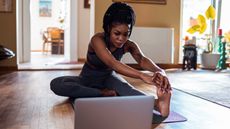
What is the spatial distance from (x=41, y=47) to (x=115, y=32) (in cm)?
978

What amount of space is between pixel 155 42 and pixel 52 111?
314 cm

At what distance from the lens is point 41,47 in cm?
1093

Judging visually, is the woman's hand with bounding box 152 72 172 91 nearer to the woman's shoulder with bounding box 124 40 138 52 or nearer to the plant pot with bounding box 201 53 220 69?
the woman's shoulder with bounding box 124 40 138 52

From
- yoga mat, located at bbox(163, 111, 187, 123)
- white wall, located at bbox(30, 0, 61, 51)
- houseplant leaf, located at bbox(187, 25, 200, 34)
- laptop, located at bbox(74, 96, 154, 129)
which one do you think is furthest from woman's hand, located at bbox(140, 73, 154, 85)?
white wall, located at bbox(30, 0, 61, 51)

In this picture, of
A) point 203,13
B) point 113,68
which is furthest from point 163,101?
point 203,13

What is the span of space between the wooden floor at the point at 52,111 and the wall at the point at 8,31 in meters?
1.71

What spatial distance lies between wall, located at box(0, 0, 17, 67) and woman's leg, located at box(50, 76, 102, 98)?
2358 millimetres

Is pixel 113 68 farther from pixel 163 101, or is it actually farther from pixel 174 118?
pixel 174 118

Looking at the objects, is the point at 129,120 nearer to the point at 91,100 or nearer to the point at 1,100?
the point at 91,100

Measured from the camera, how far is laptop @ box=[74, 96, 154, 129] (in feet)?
2.72

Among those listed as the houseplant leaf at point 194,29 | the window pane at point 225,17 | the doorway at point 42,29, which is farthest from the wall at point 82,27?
the window pane at point 225,17

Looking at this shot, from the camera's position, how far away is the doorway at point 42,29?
18.3 ft

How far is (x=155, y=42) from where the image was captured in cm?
A: 489

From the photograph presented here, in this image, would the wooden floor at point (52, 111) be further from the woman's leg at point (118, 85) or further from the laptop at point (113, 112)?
the laptop at point (113, 112)
